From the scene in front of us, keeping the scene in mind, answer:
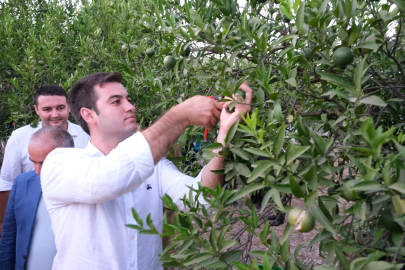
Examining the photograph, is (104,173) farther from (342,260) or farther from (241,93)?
(342,260)

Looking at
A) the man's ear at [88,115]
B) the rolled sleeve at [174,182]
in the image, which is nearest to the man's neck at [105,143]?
the man's ear at [88,115]

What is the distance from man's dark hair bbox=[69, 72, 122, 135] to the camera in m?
1.98

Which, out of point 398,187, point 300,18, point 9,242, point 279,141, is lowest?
point 9,242

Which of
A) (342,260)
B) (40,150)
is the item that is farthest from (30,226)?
(342,260)

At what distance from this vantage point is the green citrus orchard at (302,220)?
788mm

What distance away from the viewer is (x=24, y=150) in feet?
11.1

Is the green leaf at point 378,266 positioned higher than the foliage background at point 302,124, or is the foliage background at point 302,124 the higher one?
the foliage background at point 302,124

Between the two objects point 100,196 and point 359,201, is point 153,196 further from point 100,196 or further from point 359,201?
point 359,201

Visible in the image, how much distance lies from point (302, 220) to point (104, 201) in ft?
2.92

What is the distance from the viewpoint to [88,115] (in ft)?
6.55

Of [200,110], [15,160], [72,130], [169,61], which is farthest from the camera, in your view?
[72,130]

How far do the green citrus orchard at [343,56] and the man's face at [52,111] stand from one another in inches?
118

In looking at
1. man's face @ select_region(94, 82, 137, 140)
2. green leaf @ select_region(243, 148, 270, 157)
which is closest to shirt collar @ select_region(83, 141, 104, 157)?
man's face @ select_region(94, 82, 137, 140)

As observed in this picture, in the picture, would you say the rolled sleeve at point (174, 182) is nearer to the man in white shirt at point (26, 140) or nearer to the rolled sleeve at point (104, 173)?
the rolled sleeve at point (104, 173)
